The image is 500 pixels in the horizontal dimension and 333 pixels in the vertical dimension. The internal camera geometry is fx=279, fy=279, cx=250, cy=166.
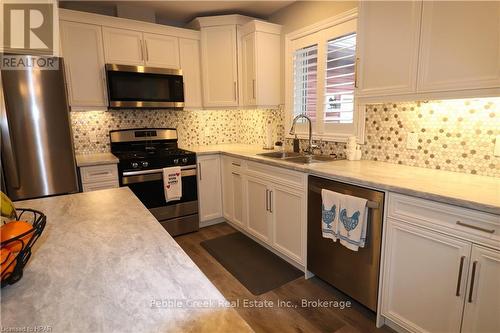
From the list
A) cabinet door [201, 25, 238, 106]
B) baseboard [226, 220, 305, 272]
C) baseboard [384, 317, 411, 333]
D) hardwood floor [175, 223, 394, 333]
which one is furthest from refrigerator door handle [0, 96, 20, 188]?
baseboard [384, 317, 411, 333]

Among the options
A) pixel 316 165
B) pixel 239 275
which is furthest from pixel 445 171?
pixel 239 275

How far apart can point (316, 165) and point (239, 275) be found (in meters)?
1.12

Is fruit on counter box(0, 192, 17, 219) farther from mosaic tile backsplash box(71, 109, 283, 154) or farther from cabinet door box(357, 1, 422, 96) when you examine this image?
mosaic tile backsplash box(71, 109, 283, 154)

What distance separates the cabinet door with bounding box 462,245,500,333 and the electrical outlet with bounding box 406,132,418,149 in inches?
36.3

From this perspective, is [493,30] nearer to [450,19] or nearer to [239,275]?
[450,19]

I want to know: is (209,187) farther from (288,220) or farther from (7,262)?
(7,262)

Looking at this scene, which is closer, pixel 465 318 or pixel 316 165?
pixel 465 318

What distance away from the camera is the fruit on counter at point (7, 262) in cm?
62

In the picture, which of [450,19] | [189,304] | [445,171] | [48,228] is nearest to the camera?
[189,304]

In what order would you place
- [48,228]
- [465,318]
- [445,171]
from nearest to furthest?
[48,228], [465,318], [445,171]

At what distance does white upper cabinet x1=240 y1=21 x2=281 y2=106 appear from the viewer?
3.08 m

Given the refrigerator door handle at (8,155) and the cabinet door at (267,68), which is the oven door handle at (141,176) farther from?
the cabinet door at (267,68)

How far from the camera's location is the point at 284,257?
254 cm

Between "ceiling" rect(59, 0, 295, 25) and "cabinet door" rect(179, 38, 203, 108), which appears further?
"cabinet door" rect(179, 38, 203, 108)
